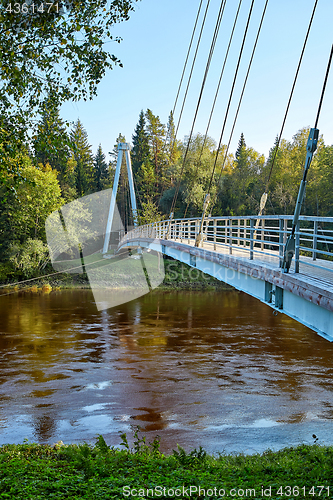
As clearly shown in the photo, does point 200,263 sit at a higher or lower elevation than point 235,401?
higher

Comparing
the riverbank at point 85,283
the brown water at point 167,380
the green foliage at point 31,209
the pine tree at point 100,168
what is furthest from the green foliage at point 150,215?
the pine tree at point 100,168

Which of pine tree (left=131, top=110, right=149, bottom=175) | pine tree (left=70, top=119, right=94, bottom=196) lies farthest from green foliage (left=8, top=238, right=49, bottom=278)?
pine tree (left=131, top=110, right=149, bottom=175)

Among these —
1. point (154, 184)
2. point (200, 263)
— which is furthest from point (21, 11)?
point (154, 184)

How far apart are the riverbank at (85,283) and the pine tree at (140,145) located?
29117 mm

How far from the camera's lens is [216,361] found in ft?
52.4

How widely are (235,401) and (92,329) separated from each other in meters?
11.0

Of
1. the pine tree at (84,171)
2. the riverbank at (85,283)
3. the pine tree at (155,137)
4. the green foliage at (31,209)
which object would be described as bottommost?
the riverbank at (85,283)

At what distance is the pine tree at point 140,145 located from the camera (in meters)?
67.1

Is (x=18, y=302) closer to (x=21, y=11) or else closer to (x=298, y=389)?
(x=298, y=389)

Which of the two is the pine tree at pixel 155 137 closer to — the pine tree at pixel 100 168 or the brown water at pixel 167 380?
the pine tree at pixel 100 168

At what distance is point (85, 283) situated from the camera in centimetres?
3878

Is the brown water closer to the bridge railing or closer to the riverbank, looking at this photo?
the bridge railing

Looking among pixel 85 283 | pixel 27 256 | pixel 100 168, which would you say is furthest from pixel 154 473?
pixel 100 168

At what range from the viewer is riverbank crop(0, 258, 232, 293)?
Answer: 36562 mm
